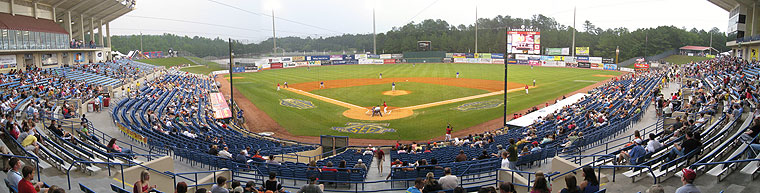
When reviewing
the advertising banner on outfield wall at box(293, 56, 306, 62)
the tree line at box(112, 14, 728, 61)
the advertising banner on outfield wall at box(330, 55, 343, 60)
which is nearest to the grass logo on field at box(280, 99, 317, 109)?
the tree line at box(112, 14, 728, 61)

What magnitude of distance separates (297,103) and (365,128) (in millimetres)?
12689

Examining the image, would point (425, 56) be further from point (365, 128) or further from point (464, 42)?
point (365, 128)

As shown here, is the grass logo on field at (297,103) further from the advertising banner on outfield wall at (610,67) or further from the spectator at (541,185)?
the advertising banner on outfield wall at (610,67)

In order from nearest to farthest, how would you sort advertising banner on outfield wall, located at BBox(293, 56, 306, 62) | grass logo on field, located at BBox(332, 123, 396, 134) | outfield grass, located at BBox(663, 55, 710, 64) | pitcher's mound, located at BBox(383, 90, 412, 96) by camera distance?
grass logo on field, located at BBox(332, 123, 396, 134) < pitcher's mound, located at BBox(383, 90, 412, 96) < advertising banner on outfield wall, located at BBox(293, 56, 306, 62) < outfield grass, located at BBox(663, 55, 710, 64)

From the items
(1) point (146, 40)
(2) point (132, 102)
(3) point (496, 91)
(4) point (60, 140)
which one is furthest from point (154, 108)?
(1) point (146, 40)

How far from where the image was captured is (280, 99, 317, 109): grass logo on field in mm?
36878

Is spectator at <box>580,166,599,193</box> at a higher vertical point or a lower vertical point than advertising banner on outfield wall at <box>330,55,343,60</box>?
lower

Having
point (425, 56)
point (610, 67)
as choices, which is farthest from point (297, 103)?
point (610, 67)

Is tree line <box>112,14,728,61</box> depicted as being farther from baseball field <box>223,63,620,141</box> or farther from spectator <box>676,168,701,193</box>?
spectator <box>676,168,701,193</box>

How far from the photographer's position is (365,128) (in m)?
27.7

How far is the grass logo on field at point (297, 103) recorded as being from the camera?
36.9m

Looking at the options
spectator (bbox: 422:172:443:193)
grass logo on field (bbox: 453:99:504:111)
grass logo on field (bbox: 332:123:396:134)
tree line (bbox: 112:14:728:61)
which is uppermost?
tree line (bbox: 112:14:728:61)

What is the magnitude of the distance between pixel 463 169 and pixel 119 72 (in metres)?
42.6

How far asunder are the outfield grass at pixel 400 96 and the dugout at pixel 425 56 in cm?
3118
